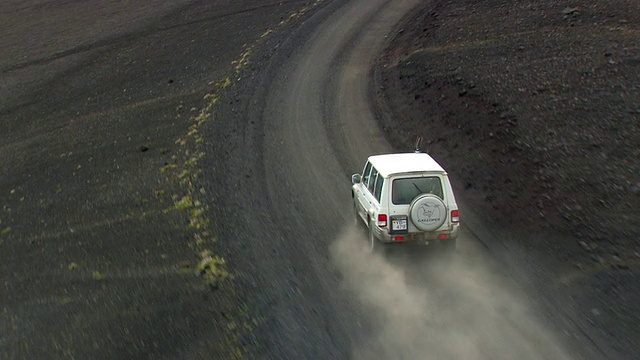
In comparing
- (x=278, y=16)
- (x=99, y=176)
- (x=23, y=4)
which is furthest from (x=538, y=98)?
(x=23, y=4)

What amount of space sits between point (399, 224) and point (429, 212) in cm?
69

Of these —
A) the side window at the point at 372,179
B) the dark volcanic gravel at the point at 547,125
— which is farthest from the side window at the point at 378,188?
the dark volcanic gravel at the point at 547,125

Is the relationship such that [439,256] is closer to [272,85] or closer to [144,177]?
[144,177]

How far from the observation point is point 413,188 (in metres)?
14.5

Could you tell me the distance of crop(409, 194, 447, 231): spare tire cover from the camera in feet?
45.5

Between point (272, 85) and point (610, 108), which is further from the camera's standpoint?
point (272, 85)

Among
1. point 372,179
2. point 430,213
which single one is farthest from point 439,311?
point 372,179

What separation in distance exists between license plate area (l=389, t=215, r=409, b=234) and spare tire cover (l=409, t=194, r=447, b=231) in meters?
0.29

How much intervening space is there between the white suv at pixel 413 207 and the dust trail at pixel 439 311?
1.92 feet

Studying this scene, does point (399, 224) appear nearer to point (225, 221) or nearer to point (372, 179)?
point (372, 179)

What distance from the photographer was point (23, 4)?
5047cm

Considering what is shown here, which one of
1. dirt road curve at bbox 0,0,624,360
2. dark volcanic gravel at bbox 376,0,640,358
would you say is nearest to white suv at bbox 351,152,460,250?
dirt road curve at bbox 0,0,624,360

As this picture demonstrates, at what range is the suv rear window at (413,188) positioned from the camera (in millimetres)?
14407

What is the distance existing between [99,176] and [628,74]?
665 inches
